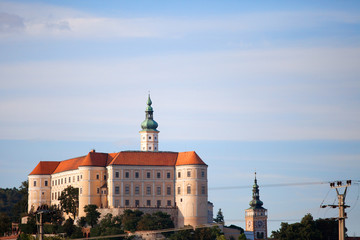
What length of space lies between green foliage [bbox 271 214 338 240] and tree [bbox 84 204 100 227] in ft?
113

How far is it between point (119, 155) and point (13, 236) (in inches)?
1052

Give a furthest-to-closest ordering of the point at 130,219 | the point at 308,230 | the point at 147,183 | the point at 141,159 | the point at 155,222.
→ the point at 141,159 < the point at 147,183 < the point at 130,219 < the point at 155,222 < the point at 308,230

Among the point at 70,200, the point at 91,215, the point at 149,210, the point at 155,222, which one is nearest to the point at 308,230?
the point at 155,222

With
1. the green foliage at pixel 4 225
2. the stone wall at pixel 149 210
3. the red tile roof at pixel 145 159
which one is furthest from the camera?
the red tile roof at pixel 145 159

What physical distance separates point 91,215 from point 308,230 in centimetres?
4127

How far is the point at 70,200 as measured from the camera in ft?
643

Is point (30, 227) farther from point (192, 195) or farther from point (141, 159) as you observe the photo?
point (192, 195)

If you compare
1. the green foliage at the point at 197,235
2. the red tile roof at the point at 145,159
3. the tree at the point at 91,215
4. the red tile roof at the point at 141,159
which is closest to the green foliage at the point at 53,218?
the tree at the point at 91,215

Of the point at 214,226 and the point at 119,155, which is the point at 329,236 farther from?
the point at 119,155

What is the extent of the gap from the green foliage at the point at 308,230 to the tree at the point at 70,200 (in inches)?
1615

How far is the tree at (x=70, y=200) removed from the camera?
19625 cm

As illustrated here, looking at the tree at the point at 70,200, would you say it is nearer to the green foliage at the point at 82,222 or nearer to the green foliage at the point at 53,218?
the green foliage at the point at 53,218

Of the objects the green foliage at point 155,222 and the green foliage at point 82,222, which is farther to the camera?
the green foliage at point 82,222

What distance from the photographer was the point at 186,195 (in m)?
190
